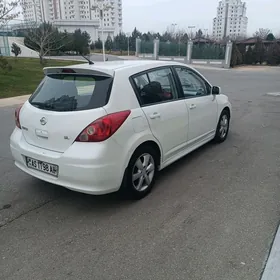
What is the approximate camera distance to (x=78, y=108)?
3.01 m

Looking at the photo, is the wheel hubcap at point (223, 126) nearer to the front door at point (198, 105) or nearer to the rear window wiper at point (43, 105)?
the front door at point (198, 105)

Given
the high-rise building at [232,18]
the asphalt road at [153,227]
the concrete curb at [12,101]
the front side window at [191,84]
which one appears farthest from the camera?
the high-rise building at [232,18]

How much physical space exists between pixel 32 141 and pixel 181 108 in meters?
1.99

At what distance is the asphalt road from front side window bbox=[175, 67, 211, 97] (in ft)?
3.74

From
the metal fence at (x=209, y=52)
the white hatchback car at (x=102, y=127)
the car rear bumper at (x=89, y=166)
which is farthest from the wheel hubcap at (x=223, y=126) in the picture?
the metal fence at (x=209, y=52)

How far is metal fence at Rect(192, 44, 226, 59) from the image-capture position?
34.5 metres

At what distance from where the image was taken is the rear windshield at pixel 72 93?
303 cm

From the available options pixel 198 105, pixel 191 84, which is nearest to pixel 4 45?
pixel 191 84

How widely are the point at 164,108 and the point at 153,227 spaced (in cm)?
149

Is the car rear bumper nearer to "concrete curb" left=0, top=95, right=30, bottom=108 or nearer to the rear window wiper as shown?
the rear window wiper

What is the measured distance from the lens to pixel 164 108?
12.0 feet

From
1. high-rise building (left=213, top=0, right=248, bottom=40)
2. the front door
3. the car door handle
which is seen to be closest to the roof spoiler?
the car door handle

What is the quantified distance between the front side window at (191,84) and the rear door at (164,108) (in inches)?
9.8

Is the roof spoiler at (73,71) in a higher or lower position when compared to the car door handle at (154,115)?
higher
